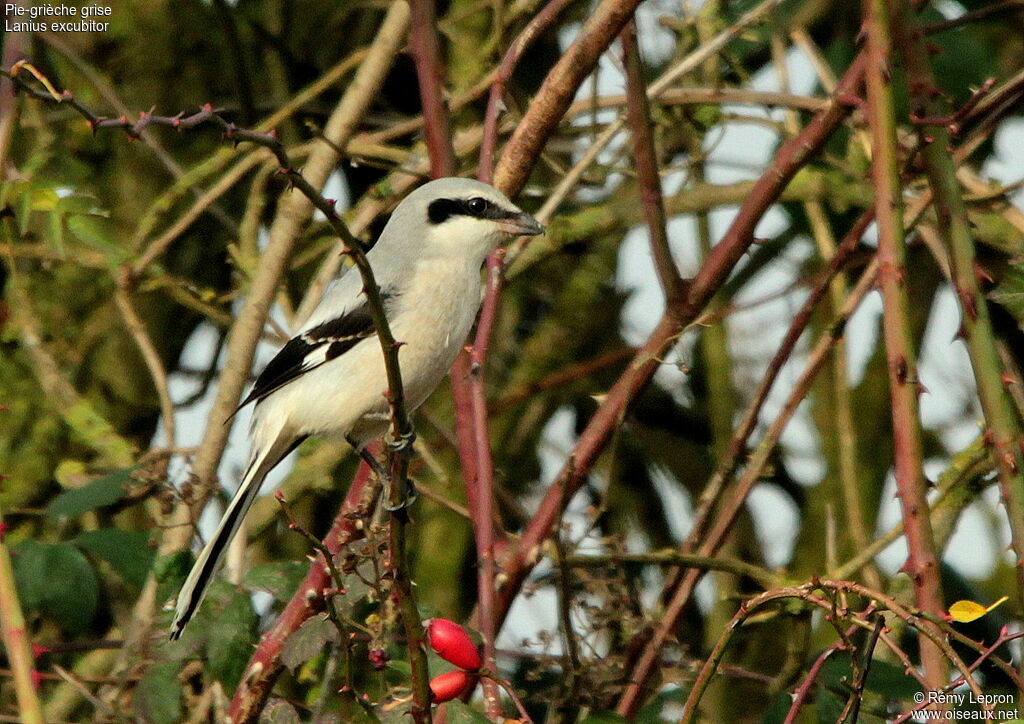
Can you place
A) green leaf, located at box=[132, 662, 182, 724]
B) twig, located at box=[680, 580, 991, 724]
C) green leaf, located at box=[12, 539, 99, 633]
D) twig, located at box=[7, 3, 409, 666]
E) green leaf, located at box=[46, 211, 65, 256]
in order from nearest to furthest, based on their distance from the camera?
twig, located at box=[680, 580, 991, 724] → green leaf, located at box=[132, 662, 182, 724] → green leaf, located at box=[46, 211, 65, 256] → green leaf, located at box=[12, 539, 99, 633] → twig, located at box=[7, 3, 409, 666]

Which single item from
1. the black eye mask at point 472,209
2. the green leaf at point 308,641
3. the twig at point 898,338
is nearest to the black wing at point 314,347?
the black eye mask at point 472,209

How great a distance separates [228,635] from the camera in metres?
2.57

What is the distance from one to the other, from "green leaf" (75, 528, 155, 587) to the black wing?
0.39 m

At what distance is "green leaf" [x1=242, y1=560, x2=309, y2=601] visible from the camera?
2.60m

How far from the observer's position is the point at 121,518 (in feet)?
14.2

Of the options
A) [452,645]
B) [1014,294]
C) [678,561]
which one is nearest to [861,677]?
[452,645]

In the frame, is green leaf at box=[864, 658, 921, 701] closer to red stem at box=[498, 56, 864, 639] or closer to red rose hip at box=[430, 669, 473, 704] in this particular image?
red stem at box=[498, 56, 864, 639]

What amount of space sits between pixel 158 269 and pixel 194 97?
89cm

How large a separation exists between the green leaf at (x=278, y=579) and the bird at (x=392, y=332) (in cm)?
22

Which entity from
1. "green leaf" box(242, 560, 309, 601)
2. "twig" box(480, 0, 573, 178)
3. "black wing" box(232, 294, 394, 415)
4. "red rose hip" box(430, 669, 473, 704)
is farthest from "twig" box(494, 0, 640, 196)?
"red rose hip" box(430, 669, 473, 704)

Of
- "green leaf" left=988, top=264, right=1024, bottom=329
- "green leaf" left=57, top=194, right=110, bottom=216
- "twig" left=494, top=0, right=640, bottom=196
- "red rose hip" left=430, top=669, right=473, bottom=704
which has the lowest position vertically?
"red rose hip" left=430, top=669, right=473, bottom=704

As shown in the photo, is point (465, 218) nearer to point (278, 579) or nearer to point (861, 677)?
point (278, 579)

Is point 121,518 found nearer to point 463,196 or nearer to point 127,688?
point 127,688

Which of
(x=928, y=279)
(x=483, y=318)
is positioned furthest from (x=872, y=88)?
(x=928, y=279)
